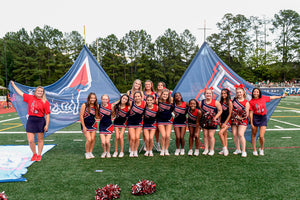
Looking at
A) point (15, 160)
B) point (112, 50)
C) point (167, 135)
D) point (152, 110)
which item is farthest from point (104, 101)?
point (112, 50)

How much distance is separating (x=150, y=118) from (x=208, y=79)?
2068 millimetres

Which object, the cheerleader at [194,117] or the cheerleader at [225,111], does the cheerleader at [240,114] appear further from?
the cheerleader at [194,117]

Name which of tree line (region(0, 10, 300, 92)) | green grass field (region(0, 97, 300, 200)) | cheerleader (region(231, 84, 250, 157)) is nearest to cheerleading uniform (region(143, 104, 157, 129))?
green grass field (region(0, 97, 300, 200))

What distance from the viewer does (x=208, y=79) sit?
5.96m

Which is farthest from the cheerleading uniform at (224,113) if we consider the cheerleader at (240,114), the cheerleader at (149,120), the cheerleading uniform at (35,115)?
the cheerleading uniform at (35,115)

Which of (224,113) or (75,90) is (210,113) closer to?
(224,113)

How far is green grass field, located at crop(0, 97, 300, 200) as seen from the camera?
323 centimetres

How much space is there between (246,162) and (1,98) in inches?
1087

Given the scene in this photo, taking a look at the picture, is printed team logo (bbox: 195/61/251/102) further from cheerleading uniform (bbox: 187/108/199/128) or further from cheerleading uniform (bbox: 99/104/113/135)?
cheerleading uniform (bbox: 99/104/113/135)

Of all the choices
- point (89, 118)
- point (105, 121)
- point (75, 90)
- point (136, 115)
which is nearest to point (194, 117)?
point (136, 115)

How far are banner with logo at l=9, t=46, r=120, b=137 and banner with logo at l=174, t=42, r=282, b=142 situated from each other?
6.21 ft

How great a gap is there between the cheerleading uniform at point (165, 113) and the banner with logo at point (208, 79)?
3.27 ft

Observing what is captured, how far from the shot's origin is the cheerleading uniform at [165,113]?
198 inches

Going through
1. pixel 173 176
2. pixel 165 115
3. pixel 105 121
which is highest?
pixel 165 115
